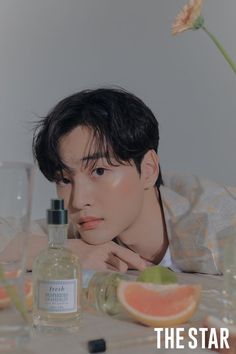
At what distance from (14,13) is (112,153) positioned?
95cm

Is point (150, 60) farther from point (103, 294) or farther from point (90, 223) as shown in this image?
point (103, 294)

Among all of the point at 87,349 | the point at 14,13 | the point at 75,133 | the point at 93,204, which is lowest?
the point at 87,349

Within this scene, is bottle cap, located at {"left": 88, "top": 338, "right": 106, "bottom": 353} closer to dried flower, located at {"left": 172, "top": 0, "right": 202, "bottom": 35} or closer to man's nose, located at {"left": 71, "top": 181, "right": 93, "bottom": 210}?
dried flower, located at {"left": 172, "top": 0, "right": 202, "bottom": 35}

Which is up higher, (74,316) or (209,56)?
(209,56)

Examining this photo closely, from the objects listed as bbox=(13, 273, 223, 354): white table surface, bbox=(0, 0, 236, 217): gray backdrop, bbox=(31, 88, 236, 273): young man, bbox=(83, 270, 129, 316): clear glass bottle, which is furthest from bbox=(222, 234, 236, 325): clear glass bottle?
bbox=(0, 0, 236, 217): gray backdrop

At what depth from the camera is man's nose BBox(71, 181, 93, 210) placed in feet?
3.97

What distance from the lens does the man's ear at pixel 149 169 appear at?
1.34 metres

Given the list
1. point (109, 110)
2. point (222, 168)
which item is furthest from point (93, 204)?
point (222, 168)

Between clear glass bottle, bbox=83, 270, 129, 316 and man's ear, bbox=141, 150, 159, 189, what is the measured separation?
0.45 metres

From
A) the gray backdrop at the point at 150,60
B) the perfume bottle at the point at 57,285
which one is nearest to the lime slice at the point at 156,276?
the perfume bottle at the point at 57,285

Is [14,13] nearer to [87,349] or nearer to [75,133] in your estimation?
[75,133]

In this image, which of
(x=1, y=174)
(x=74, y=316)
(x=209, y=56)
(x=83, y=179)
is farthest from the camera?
(x=209, y=56)

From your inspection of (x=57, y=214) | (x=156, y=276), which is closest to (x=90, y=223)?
(x=156, y=276)

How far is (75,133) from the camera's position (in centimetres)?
123
